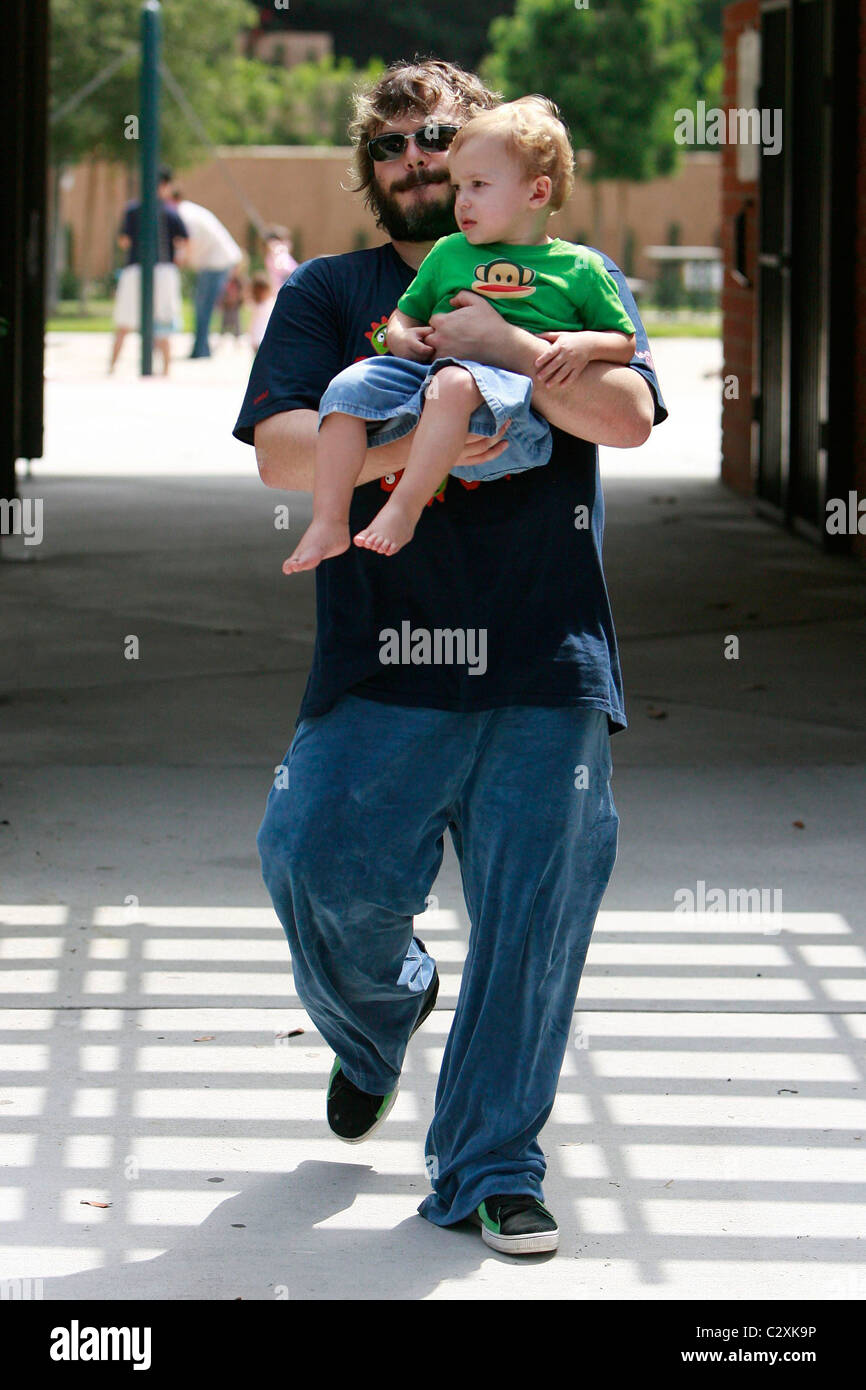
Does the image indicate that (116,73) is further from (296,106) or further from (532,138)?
(532,138)

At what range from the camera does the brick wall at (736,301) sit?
44.7 feet

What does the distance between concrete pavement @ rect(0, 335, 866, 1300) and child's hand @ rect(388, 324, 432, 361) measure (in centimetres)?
144

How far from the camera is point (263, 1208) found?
3730 mm

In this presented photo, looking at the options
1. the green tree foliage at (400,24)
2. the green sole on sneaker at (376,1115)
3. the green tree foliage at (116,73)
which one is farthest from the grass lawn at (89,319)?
the green tree foliage at (400,24)

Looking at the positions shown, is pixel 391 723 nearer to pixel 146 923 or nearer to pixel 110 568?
pixel 146 923

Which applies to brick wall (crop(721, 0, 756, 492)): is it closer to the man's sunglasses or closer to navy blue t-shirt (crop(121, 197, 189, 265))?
navy blue t-shirt (crop(121, 197, 189, 265))

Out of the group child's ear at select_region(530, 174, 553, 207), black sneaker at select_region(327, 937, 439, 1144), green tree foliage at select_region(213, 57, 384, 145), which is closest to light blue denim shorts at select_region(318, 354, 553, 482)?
child's ear at select_region(530, 174, 553, 207)

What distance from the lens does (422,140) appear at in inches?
135

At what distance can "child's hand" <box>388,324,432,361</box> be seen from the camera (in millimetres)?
3316

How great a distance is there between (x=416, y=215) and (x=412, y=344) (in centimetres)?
29

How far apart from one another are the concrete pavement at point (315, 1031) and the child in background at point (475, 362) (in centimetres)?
118

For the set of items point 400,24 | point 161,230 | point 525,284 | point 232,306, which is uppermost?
point 400,24

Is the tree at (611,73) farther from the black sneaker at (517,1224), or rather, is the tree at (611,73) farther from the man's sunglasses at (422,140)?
the black sneaker at (517,1224)

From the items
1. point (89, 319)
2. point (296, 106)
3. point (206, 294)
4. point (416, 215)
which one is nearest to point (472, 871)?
point (416, 215)
